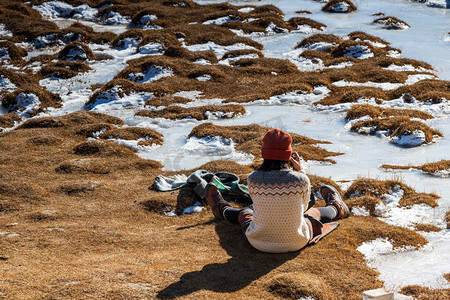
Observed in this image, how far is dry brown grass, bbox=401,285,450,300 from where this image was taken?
626cm

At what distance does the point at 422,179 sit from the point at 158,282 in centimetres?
870

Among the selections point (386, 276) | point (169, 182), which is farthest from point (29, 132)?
point (386, 276)

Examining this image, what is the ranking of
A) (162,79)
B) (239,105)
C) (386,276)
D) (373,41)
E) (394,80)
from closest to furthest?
1. (386,276)
2. (239,105)
3. (394,80)
4. (162,79)
5. (373,41)

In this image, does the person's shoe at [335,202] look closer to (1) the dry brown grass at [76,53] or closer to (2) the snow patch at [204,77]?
(2) the snow patch at [204,77]

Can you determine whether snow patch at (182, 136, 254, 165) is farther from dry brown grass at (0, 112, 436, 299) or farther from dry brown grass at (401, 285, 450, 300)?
dry brown grass at (401, 285, 450, 300)

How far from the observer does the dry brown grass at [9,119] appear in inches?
808

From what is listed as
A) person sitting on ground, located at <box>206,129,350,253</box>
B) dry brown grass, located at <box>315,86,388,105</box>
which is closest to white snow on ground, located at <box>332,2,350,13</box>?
dry brown grass, located at <box>315,86,388,105</box>

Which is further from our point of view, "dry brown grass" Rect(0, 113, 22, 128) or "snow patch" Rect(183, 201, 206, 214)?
"dry brown grass" Rect(0, 113, 22, 128)

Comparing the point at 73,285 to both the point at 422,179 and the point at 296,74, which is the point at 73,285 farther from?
the point at 296,74

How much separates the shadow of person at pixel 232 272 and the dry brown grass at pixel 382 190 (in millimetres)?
4098

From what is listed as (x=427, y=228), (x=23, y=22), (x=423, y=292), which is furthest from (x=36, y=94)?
(x=423, y=292)

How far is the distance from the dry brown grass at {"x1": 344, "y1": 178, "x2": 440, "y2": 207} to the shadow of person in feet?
13.4

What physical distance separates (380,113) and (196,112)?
7710mm

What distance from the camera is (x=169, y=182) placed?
12.4 m
